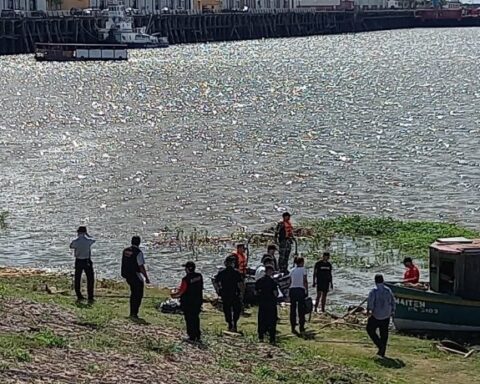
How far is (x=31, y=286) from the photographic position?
67.3 ft

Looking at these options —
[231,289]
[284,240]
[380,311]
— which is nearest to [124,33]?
[284,240]

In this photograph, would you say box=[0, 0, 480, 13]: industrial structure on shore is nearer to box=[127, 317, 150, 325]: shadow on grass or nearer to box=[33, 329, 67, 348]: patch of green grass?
box=[127, 317, 150, 325]: shadow on grass

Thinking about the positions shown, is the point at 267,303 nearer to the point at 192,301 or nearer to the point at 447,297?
the point at 192,301

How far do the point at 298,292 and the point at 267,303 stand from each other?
1.12 metres

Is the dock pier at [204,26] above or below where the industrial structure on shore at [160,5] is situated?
below

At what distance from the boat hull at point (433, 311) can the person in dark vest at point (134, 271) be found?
15.0 ft

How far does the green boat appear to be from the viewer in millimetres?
18109

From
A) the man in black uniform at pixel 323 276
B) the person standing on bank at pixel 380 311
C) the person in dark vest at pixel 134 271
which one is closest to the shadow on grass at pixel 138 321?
the person in dark vest at pixel 134 271

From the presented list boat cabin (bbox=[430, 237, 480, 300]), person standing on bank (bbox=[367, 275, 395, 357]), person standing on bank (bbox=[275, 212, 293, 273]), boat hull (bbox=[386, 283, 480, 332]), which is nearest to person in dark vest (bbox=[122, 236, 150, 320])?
person standing on bank (bbox=[367, 275, 395, 357])

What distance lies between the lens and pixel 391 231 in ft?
94.5

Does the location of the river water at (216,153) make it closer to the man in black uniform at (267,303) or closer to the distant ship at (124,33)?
the man in black uniform at (267,303)

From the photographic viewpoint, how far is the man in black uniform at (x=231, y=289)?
16514 millimetres

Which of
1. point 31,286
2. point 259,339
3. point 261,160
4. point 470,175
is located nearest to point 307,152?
point 261,160

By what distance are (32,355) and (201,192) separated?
955 inches
